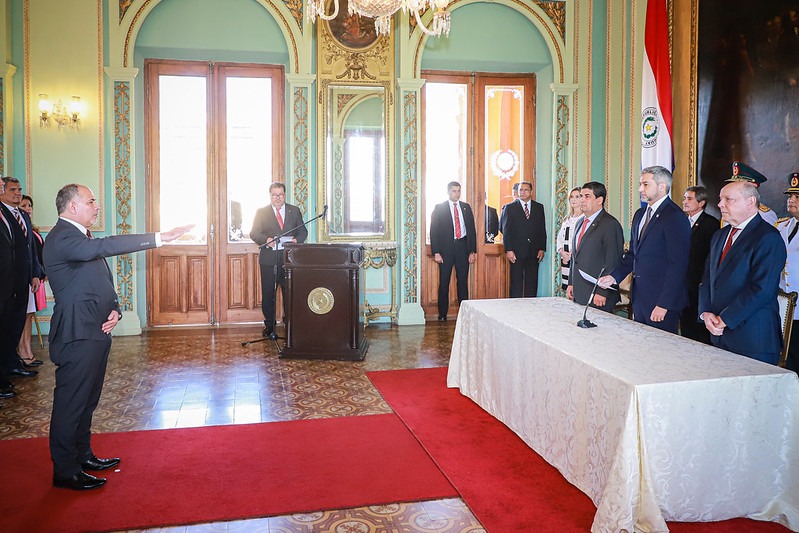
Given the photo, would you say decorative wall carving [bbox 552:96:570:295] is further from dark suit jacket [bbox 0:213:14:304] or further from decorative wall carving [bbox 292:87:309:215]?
dark suit jacket [bbox 0:213:14:304]

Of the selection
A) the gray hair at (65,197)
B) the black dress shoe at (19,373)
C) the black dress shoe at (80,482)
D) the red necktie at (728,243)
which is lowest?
Result: the black dress shoe at (80,482)

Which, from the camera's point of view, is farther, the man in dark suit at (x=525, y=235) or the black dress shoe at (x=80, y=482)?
the man in dark suit at (x=525, y=235)

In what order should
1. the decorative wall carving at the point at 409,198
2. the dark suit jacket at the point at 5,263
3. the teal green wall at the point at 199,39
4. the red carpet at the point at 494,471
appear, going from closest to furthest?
1. the red carpet at the point at 494,471
2. the dark suit jacket at the point at 5,263
3. the teal green wall at the point at 199,39
4. the decorative wall carving at the point at 409,198

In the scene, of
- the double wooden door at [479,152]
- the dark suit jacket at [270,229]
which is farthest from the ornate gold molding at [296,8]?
the dark suit jacket at [270,229]

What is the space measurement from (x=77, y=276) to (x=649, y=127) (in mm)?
5778

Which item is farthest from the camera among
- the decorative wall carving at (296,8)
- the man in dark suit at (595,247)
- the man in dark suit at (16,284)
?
the decorative wall carving at (296,8)

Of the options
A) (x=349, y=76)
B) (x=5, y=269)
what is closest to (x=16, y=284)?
(x=5, y=269)

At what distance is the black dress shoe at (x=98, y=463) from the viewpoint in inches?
145

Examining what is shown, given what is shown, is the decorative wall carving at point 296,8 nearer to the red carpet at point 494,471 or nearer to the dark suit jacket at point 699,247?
the red carpet at point 494,471

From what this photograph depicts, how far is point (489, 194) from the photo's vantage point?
29.4ft

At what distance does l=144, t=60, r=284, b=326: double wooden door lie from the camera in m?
8.23

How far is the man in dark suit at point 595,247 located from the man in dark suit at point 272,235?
319 cm

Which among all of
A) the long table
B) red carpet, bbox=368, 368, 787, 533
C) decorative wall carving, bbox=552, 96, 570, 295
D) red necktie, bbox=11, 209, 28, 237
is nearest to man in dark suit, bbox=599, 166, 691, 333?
the long table

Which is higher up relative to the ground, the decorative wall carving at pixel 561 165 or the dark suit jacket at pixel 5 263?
the decorative wall carving at pixel 561 165
